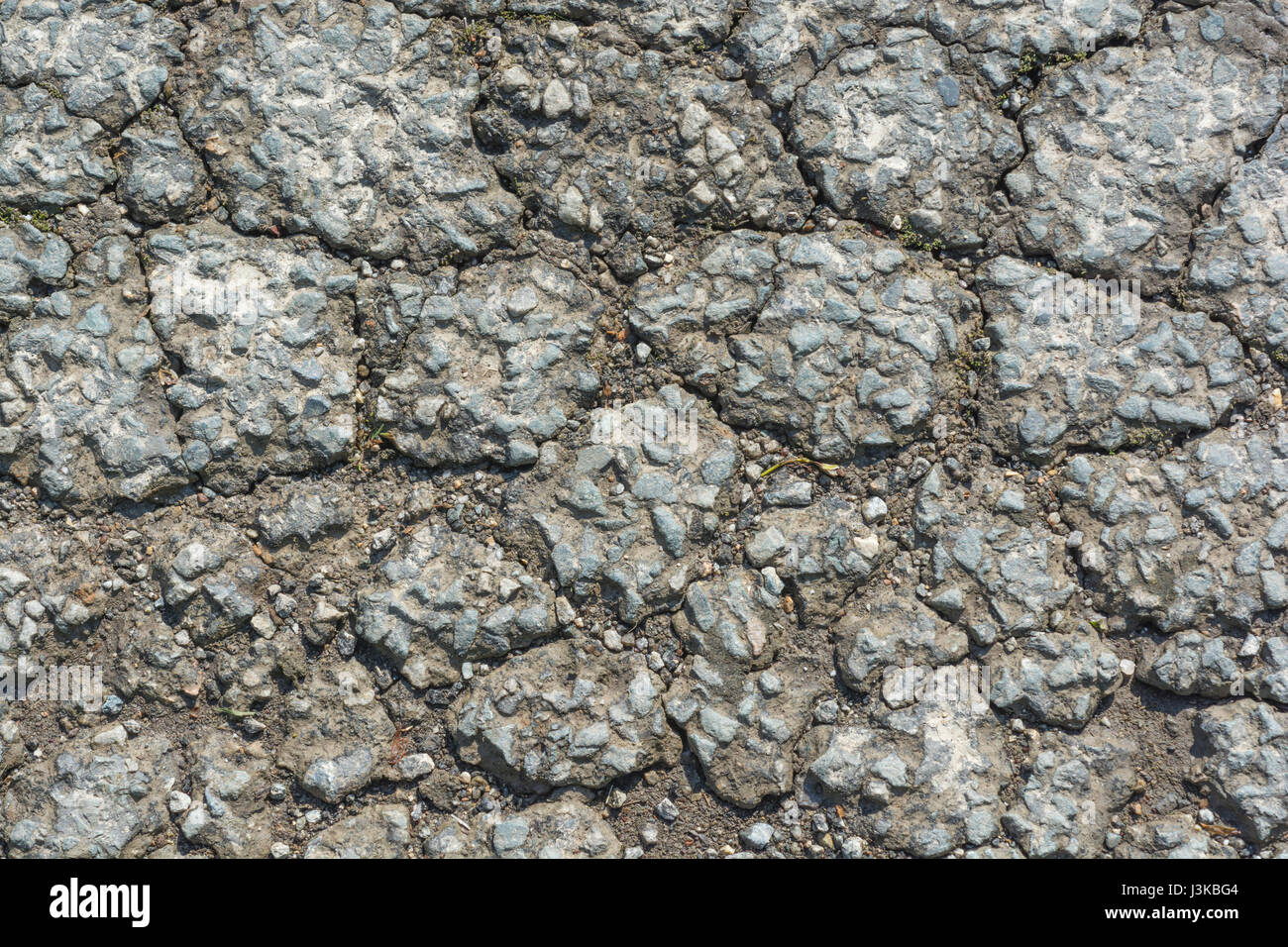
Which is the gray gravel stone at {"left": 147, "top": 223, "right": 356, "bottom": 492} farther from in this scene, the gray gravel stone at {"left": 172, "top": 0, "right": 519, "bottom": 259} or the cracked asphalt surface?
the gray gravel stone at {"left": 172, "top": 0, "right": 519, "bottom": 259}

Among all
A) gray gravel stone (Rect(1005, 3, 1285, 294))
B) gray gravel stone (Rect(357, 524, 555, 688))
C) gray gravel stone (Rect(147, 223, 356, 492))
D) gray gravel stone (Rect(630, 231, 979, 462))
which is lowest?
gray gravel stone (Rect(357, 524, 555, 688))

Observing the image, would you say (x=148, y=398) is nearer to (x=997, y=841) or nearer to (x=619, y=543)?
(x=619, y=543)

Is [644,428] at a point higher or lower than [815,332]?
lower

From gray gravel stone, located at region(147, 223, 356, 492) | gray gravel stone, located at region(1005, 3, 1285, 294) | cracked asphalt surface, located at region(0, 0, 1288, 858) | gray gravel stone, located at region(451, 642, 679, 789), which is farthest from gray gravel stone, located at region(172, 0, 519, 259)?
gray gravel stone, located at region(1005, 3, 1285, 294)

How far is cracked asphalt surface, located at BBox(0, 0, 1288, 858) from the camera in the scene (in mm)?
2396

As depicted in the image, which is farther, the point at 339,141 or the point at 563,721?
the point at 339,141

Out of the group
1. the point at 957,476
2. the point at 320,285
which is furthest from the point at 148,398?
the point at 957,476

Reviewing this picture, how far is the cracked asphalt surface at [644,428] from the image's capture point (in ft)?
7.86

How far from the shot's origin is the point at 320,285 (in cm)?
251

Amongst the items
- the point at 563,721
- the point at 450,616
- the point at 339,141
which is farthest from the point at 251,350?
the point at 563,721

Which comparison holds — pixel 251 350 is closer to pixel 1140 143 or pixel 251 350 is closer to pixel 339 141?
pixel 339 141

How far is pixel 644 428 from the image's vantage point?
2496 millimetres

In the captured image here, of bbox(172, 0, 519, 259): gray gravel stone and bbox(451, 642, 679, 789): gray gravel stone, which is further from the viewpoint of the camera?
bbox(172, 0, 519, 259): gray gravel stone

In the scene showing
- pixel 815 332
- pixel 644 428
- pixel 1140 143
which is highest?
pixel 1140 143
